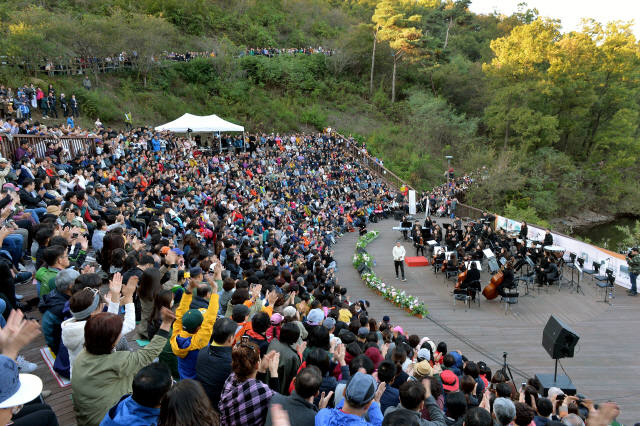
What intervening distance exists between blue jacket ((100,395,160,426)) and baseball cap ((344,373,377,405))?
4.04ft

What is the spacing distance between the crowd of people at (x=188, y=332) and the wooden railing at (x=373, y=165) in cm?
1573

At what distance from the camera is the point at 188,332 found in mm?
3441

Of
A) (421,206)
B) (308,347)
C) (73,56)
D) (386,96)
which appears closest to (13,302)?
(308,347)

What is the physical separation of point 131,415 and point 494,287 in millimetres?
10610

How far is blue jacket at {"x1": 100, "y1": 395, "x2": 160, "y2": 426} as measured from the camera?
2225 millimetres

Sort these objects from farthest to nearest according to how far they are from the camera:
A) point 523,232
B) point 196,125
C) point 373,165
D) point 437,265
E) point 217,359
Answer: 1. point 373,165
2. point 196,125
3. point 523,232
4. point 437,265
5. point 217,359

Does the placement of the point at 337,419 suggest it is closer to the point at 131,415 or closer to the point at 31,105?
the point at 131,415

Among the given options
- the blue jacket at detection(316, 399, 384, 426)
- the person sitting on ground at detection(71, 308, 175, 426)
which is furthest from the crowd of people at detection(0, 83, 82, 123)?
the blue jacket at detection(316, 399, 384, 426)

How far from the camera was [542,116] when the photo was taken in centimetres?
3045

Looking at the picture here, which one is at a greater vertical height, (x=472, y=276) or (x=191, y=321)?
(x=191, y=321)

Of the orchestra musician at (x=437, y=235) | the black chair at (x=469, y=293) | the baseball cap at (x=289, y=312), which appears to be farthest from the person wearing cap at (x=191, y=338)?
the orchestra musician at (x=437, y=235)

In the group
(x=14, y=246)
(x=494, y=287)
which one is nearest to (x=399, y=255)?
(x=494, y=287)

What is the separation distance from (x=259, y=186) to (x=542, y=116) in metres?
24.9

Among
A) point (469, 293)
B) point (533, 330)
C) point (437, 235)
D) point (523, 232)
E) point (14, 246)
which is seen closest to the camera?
point (14, 246)
